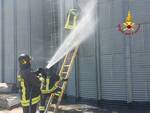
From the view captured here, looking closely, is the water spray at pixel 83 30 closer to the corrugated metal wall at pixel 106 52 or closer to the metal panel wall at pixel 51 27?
the corrugated metal wall at pixel 106 52

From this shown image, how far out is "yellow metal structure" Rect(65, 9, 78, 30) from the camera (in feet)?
44.6

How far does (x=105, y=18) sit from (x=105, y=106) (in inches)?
115

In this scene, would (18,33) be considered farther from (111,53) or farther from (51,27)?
(111,53)

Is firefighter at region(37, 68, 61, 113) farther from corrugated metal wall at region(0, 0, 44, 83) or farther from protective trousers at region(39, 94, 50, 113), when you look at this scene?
corrugated metal wall at region(0, 0, 44, 83)

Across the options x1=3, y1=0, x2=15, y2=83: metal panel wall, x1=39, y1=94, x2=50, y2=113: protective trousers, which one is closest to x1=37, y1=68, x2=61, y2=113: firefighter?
x1=39, y1=94, x2=50, y2=113: protective trousers

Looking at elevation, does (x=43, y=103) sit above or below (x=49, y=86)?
below

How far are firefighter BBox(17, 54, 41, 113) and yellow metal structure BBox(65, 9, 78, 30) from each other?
4.53 meters

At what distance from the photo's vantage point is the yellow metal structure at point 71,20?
13586mm

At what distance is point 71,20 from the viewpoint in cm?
1405

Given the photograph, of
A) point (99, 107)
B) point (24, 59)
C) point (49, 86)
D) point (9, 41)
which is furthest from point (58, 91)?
point (9, 41)

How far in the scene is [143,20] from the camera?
1339 centimetres

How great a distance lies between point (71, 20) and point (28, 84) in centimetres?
527

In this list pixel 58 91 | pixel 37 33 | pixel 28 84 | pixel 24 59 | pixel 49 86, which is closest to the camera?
pixel 24 59

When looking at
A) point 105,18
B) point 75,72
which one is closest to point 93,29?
point 105,18
